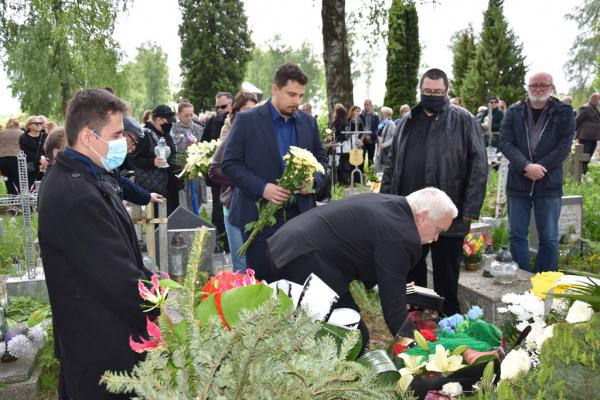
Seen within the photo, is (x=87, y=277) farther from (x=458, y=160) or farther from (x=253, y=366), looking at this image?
(x=458, y=160)

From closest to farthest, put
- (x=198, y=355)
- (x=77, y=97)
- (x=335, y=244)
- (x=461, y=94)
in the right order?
1. (x=198, y=355)
2. (x=77, y=97)
3. (x=335, y=244)
4. (x=461, y=94)

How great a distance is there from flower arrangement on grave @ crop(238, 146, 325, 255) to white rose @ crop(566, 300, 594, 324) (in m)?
2.28

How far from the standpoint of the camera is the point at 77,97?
7.24 feet

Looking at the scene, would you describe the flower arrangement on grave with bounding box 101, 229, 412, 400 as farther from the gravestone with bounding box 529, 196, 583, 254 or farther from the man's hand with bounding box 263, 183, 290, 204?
the gravestone with bounding box 529, 196, 583, 254

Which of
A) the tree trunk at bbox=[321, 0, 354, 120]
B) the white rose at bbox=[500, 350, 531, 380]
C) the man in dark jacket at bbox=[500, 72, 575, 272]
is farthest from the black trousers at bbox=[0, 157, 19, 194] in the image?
the white rose at bbox=[500, 350, 531, 380]

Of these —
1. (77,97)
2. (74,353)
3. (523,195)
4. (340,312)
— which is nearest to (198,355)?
(340,312)

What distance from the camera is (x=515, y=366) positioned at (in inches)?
59.1

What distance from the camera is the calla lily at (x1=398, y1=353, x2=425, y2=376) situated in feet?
6.49

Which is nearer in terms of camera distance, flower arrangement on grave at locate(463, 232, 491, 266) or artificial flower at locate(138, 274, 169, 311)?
artificial flower at locate(138, 274, 169, 311)

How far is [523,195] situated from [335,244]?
281 centimetres

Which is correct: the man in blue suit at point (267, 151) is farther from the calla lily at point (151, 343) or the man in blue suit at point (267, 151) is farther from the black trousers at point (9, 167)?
the black trousers at point (9, 167)

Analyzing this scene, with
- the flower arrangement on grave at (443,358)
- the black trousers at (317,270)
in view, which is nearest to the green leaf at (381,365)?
the flower arrangement on grave at (443,358)

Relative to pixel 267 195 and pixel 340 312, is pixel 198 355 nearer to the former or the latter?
pixel 340 312

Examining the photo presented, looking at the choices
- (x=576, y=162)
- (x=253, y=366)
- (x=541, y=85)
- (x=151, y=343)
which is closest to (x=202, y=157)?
(x=541, y=85)
